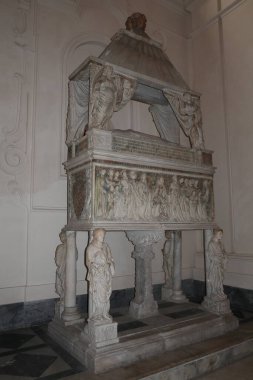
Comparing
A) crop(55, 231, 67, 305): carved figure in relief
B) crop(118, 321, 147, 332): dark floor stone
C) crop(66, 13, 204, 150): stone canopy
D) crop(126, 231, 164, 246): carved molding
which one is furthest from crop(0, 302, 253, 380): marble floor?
crop(66, 13, 204, 150): stone canopy

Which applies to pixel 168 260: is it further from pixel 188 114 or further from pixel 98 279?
pixel 188 114

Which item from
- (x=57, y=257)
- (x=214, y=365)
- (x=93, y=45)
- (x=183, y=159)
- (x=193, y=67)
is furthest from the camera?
(x=193, y=67)

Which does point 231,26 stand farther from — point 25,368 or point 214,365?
point 25,368

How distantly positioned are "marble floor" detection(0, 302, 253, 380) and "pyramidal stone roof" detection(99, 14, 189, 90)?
3.20 metres

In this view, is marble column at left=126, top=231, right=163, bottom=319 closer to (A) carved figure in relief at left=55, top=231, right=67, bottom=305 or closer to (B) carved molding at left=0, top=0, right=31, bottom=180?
(A) carved figure in relief at left=55, top=231, right=67, bottom=305

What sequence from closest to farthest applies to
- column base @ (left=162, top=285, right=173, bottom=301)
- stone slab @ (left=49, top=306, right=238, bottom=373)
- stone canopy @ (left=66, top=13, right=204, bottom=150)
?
stone slab @ (left=49, top=306, right=238, bottom=373) → stone canopy @ (left=66, top=13, right=204, bottom=150) → column base @ (left=162, top=285, right=173, bottom=301)

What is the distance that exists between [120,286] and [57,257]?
1.49 meters

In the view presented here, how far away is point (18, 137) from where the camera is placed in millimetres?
4363

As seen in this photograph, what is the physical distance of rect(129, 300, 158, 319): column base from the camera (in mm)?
3920

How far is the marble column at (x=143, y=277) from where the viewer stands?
3.94 meters

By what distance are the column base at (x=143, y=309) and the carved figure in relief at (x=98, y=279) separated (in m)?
0.88

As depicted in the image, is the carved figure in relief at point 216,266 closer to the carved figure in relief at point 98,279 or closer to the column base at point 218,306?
the column base at point 218,306

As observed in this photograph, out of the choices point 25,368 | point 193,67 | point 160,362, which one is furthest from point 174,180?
point 193,67

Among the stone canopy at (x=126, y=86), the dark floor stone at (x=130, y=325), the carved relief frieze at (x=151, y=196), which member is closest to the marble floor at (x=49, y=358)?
the dark floor stone at (x=130, y=325)
